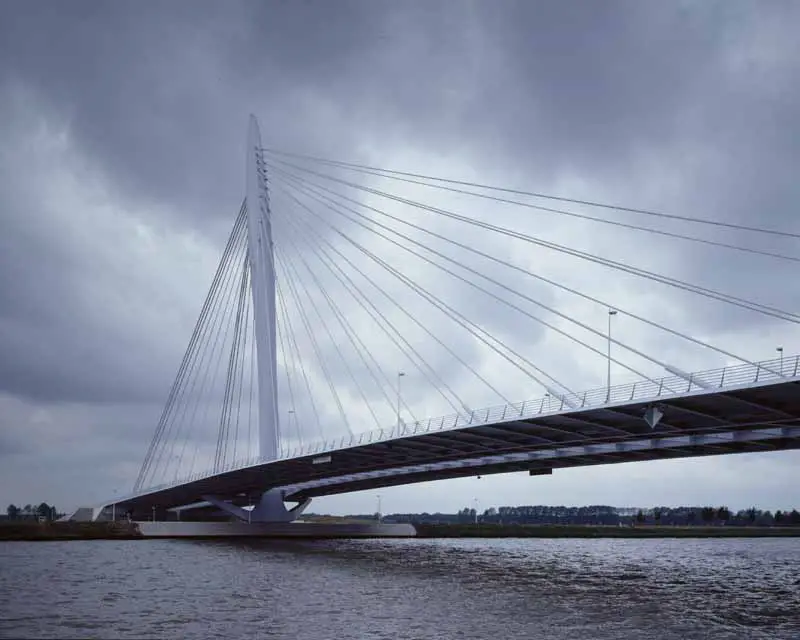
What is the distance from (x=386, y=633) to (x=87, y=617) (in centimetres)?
882

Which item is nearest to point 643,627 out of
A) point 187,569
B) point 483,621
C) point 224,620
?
point 483,621

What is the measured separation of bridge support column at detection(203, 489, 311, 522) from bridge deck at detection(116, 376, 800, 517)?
7.09 m

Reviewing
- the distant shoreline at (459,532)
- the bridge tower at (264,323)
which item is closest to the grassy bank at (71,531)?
the distant shoreline at (459,532)

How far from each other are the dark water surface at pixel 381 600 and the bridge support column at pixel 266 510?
38.4m

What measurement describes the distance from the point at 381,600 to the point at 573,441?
74.3 ft

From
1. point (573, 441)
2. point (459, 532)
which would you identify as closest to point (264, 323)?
point (573, 441)

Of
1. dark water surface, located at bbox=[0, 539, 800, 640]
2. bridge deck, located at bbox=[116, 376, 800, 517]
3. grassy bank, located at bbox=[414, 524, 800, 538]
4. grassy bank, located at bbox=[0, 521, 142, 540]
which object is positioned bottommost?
dark water surface, located at bbox=[0, 539, 800, 640]

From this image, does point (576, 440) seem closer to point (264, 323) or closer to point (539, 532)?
point (264, 323)

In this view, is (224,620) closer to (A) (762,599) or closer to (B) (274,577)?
(B) (274,577)

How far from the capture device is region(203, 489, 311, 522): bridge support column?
9125 cm

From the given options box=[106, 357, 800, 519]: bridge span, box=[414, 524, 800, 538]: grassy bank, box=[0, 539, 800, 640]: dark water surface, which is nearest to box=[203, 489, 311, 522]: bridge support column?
box=[106, 357, 800, 519]: bridge span

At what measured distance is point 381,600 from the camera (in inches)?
1214

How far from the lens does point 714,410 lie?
3975cm

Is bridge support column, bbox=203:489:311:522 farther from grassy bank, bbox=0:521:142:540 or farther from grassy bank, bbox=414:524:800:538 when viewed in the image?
grassy bank, bbox=414:524:800:538
